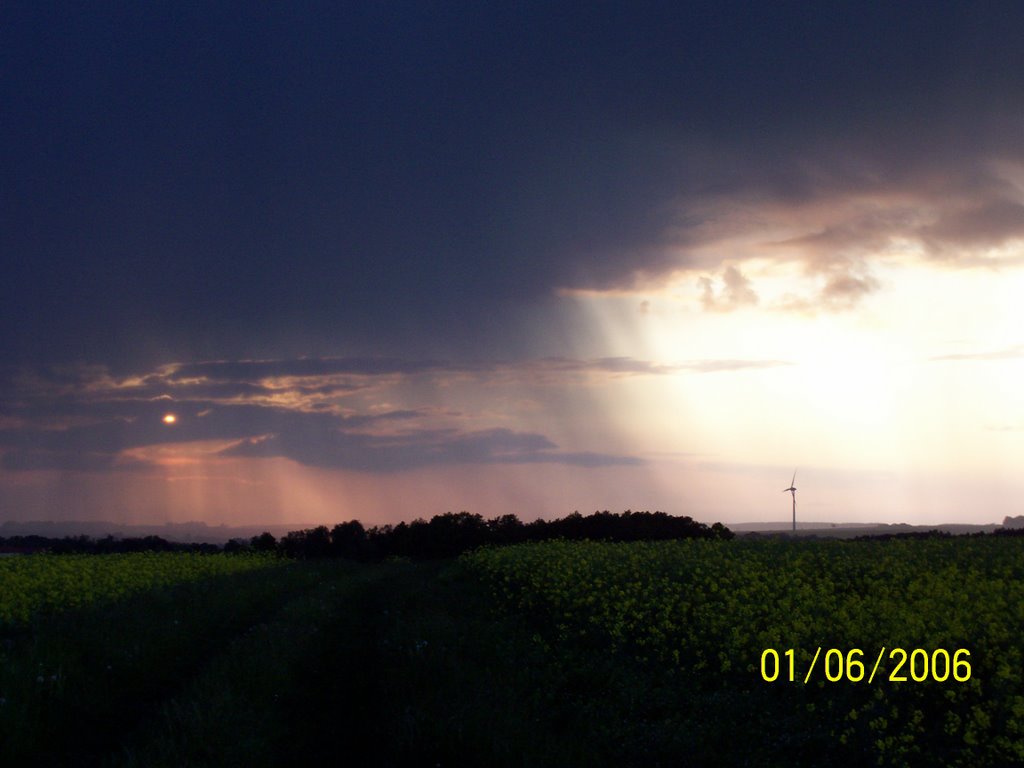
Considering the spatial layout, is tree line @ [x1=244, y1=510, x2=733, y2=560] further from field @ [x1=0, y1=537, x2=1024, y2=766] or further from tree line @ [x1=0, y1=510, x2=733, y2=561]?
field @ [x1=0, y1=537, x2=1024, y2=766]

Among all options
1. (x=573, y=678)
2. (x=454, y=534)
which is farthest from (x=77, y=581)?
(x=454, y=534)

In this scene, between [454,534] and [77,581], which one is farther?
[454,534]

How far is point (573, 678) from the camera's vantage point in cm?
1329

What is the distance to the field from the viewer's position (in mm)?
9477

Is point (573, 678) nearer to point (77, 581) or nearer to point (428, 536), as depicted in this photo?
point (77, 581)

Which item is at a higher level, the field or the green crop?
the field

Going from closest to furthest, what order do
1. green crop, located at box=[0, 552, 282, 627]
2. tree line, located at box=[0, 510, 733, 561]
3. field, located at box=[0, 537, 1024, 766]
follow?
1. field, located at box=[0, 537, 1024, 766]
2. green crop, located at box=[0, 552, 282, 627]
3. tree line, located at box=[0, 510, 733, 561]

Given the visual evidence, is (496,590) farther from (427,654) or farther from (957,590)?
(957,590)

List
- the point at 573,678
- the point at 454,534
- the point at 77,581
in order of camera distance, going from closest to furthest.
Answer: the point at 573,678
the point at 77,581
the point at 454,534

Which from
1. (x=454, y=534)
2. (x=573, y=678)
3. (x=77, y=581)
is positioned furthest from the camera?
(x=454, y=534)

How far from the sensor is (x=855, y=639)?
11617mm

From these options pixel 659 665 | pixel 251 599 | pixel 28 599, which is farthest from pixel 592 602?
pixel 28 599

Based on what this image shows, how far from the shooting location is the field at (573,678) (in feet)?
31.1

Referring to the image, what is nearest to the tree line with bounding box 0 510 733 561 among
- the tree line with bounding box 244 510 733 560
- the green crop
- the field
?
the tree line with bounding box 244 510 733 560
